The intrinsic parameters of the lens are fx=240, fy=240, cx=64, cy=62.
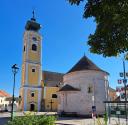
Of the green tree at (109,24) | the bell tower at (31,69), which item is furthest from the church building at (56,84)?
the green tree at (109,24)

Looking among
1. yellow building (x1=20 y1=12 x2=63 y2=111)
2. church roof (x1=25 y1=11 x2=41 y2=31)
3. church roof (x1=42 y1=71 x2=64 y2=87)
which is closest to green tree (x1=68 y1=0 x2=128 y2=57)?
yellow building (x1=20 y1=12 x2=63 y2=111)

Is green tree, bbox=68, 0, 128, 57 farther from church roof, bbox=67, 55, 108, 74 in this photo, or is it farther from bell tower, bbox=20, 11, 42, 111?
bell tower, bbox=20, 11, 42, 111

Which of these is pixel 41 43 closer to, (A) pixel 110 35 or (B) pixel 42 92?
(B) pixel 42 92

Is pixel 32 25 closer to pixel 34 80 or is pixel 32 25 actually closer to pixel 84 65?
pixel 34 80

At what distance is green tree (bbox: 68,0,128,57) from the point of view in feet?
19.8

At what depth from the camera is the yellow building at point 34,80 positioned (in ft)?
197

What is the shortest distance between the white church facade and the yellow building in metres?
21.6

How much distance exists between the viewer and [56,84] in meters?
68.7

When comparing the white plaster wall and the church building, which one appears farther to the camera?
the church building

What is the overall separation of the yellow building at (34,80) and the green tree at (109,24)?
54.0 meters

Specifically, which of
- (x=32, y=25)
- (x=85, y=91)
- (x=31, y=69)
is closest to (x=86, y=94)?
(x=85, y=91)

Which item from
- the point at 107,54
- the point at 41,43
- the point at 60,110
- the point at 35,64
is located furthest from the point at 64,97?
the point at 107,54

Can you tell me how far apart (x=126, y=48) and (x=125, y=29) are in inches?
28.7

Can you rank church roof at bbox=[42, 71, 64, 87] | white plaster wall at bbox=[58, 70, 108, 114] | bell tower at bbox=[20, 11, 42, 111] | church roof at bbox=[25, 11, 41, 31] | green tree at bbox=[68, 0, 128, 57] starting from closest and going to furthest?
green tree at bbox=[68, 0, 128, 57], white plaster wall at bbox=[58, 70, 108, 114], bell tower at bbox=[20, 11, 42, 111], church roof at bbox=[25, 11, 41, 31], church roof at bbox=[42, 71, 64, 87]
